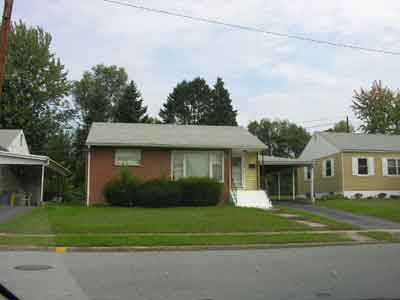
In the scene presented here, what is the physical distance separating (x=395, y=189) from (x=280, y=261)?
1006 inches

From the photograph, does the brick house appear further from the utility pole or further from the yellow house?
the utility pole

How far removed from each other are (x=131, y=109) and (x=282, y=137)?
24627 mm

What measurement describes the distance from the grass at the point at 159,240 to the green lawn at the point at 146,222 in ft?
4.01

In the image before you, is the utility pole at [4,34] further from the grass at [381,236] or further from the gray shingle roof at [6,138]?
the gray shingle roof at [6,138]

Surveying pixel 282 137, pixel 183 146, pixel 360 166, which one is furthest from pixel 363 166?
pixel 282 137

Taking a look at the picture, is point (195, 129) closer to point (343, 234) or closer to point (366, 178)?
point (366, 178)

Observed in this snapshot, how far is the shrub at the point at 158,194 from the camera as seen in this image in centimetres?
2409

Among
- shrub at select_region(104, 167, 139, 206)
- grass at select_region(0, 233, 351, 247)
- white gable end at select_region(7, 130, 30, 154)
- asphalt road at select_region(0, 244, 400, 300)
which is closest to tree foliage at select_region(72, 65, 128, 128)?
white gable end at select_region(7, 130, 30, 154)

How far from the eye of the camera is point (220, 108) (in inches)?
2534

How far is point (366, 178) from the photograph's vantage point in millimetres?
33219

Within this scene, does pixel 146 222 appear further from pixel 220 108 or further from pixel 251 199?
pixel 220 108

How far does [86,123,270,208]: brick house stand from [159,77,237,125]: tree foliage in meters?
36.6

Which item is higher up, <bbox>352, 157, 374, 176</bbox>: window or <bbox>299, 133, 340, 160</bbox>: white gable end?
<bbox>299, 133, 340, 160</bbox>: white gable end

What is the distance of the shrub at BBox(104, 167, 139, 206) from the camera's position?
24356 mm
